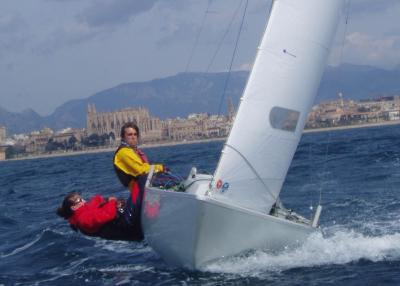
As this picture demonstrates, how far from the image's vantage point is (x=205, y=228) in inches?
256

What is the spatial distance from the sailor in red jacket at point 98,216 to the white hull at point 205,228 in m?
0.35

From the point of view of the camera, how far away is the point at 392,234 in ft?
26.8

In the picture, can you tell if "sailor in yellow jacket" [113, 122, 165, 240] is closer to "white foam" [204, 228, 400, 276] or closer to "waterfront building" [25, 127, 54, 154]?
"white foam" [204, 228, 400, 276]

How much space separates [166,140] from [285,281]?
82.8 meters

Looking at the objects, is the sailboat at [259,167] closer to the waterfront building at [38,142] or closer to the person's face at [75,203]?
the person's face at [75,203]

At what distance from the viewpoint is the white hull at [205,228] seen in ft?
21.3

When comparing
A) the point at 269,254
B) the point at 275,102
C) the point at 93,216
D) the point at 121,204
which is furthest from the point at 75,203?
the point at 275,102

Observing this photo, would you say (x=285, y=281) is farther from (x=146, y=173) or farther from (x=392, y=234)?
(x=392, y=234)

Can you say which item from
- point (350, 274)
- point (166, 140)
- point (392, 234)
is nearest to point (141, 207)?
point (350, 274)

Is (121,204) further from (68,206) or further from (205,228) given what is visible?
(205,228)

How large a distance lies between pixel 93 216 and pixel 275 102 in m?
2.01

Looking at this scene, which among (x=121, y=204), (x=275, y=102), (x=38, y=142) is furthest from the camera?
(x=38, y=142)

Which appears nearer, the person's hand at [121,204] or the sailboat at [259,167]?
the sailboat at [259,167]

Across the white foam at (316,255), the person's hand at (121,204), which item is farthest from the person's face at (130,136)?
the white foam at (316,255)
